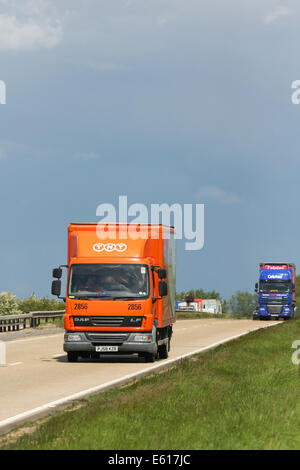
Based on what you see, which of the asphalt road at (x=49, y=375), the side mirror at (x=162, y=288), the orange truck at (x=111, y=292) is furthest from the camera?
the side mirror at (x=162, y=288)

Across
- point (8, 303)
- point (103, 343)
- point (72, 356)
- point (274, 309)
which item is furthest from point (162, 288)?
point (8, 303)

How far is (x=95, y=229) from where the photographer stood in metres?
22.7

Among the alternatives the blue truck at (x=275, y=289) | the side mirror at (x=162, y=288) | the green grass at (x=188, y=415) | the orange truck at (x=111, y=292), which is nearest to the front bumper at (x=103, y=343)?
the orange truck at (x=111, y=292)

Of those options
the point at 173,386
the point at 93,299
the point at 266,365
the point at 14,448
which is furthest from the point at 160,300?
the point at 14,448

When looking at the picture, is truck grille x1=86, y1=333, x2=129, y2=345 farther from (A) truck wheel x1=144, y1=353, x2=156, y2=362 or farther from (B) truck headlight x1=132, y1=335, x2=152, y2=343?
(A) truck wheel x1=144, y1=353, x2=156, y2=362

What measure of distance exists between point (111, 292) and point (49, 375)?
383 centimetres

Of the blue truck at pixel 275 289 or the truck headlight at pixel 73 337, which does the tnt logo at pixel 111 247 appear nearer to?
the truck headlight at pixel 73 337

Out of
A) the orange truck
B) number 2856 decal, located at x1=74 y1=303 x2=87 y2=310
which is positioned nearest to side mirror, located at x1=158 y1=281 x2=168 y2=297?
the orange truck

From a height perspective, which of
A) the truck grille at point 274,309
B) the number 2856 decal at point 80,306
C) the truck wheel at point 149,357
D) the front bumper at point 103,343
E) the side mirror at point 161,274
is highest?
the side mirror at point 161,274

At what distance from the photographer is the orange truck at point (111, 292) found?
21906 millimetres

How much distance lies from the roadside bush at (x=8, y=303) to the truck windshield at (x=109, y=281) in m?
51.8

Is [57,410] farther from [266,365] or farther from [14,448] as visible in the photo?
[266,365]

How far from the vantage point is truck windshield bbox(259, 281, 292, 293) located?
6319 centimetres

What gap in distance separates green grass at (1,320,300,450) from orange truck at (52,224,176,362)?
4.51 m
